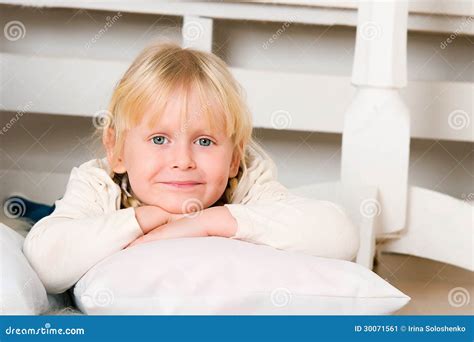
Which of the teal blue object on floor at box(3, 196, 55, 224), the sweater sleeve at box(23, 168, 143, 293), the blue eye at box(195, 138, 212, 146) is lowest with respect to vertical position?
the sweater sleeve at box(23, 168, 143, 293)

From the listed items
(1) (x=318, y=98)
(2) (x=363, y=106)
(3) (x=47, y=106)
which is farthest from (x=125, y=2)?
(2) (x=363, y=106)

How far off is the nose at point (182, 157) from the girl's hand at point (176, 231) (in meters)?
0.08

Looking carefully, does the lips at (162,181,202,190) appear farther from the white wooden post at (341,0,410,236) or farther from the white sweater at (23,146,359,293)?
the white wooden post at (341,0,410,236)

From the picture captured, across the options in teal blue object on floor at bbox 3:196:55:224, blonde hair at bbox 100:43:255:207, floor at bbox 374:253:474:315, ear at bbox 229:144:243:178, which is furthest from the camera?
teal blue object on floor at bbox 3:196:55:224

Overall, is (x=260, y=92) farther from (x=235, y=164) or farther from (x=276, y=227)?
(x=276, y=227)

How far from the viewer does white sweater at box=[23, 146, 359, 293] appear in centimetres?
106

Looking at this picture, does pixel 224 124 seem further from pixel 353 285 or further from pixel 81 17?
pixel 81 17

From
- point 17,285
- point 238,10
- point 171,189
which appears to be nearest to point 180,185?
point 171,189

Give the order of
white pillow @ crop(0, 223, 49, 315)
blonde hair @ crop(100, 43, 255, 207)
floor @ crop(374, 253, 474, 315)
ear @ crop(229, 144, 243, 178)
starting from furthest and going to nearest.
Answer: floor @ crop(374, 253, 474, 315)
ear @ crop(229, 144, 243, 178)
blonde hair @ crop(100, 43, 255, 207)
white pillow @ crop(0, 223, 49, 315)

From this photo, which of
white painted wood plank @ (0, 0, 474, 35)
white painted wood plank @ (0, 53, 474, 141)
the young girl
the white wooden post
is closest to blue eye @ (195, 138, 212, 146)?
the young girl

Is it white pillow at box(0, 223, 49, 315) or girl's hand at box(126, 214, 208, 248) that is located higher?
girl's hand at box(126, 214, 208, 248)

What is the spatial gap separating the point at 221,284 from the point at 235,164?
0.33 m

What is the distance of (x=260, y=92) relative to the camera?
5.90 ft

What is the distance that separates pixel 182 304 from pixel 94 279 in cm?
12
